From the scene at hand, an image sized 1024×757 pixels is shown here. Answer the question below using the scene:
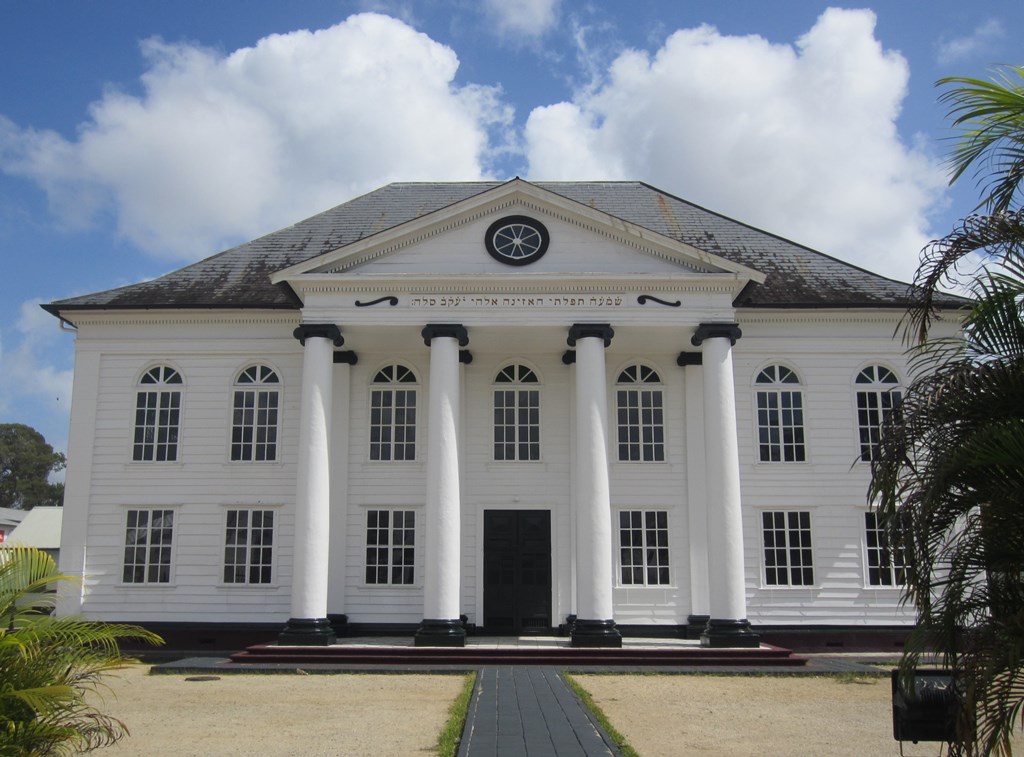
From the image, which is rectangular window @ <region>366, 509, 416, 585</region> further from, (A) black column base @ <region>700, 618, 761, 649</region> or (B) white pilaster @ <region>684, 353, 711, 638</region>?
(A) black column base @ <region>700, 618, 761, 649</region>

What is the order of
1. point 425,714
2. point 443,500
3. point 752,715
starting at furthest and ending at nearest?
point 443,500 → point 752,715 → point 425,714

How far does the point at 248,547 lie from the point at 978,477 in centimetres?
1819

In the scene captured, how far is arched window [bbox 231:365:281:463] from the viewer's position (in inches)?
874

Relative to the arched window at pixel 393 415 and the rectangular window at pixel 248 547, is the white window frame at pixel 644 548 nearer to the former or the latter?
the arched window at pixel 393 415

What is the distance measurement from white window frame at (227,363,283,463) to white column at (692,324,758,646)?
33.0 feet

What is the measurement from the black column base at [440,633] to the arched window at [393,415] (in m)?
4.70

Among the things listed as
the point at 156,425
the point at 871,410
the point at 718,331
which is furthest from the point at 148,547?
the point at 871,410

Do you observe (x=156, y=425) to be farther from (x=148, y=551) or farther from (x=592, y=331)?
(x=592, y=331)

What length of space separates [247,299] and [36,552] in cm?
1605

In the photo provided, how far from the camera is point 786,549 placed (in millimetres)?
21656

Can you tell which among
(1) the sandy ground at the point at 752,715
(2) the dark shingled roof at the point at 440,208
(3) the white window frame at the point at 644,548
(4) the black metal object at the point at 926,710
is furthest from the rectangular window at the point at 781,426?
(4) the black metal object at the point at 926,710

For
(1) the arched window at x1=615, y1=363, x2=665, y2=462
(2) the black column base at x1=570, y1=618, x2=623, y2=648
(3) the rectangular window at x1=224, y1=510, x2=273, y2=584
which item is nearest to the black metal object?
(2) the black column base at x1=570, y1=618, x2=623, y2=648

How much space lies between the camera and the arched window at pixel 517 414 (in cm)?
2225

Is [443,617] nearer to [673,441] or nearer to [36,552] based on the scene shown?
[673,441]
